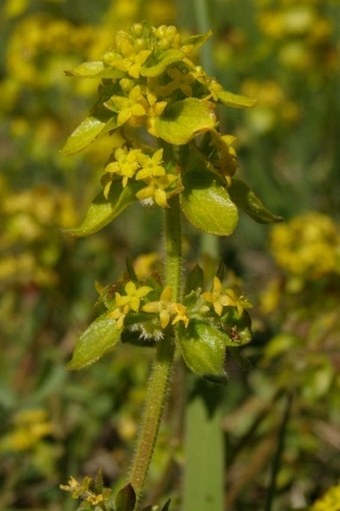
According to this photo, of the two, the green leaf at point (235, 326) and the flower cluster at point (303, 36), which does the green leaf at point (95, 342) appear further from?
the flower cluster at point (303, 36)

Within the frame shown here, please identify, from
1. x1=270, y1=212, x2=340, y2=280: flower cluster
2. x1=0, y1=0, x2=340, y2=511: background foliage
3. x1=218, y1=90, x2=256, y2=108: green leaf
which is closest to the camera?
x1=218, y1=90, x2=256, y2=108: green leaf

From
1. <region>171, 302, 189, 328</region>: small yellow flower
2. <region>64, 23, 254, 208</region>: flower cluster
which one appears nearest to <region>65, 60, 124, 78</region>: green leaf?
<region>64, 23, 254, 208</region>: flower cluster

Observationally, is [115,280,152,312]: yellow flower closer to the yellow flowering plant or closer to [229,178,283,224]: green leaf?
the yellow flowering plant

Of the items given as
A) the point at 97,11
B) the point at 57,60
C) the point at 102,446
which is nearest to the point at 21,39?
the point at 57,60

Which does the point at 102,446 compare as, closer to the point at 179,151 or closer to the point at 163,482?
the point at 163,482

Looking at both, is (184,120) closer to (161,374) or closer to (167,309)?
(167,309)

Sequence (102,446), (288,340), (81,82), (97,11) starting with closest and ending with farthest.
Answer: (288,340), (102,446), (81,82), (97,11)
